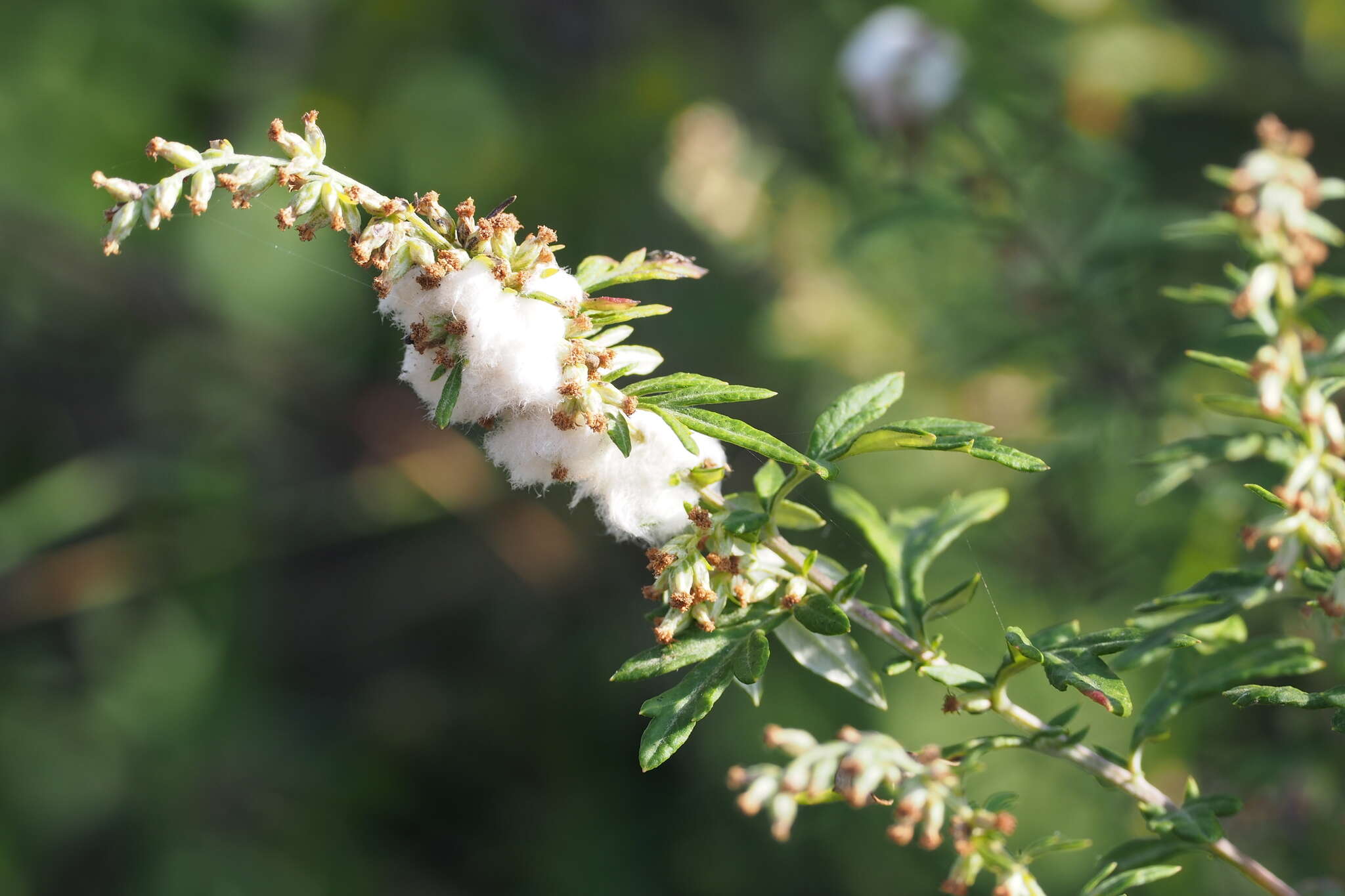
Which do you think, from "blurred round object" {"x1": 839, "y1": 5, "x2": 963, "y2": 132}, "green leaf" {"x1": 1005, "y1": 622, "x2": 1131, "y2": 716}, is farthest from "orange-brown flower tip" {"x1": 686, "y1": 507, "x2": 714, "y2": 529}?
"blurred round object" {"x1": 839, "y1": 5, "x2": 963, "y2": 132}

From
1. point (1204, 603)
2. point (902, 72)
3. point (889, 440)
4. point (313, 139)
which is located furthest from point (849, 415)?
point (902, 72)

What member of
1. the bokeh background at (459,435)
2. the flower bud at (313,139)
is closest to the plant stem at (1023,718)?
the flower bud at (313,139)

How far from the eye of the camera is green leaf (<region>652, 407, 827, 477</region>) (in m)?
0.67

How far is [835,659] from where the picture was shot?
79 cm

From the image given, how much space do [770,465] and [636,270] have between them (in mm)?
173

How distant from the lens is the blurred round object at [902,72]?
181 centimetres

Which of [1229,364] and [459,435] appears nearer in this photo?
[1229,364]

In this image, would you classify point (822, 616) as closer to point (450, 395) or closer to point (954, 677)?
point (954, 677)

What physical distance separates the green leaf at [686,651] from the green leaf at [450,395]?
202 mm

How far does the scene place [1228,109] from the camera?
260 centimetres

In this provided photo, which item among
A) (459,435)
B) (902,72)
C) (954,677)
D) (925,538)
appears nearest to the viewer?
(954,677)

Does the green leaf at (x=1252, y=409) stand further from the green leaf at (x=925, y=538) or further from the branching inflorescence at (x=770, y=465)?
the green leaf at (x=925, y=538)

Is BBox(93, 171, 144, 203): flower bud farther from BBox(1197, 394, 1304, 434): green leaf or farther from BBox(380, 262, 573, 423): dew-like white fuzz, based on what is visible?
BBox(1197, 394, 1304, 434): green leaf

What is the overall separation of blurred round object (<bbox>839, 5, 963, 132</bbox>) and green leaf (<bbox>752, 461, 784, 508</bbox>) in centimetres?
121
